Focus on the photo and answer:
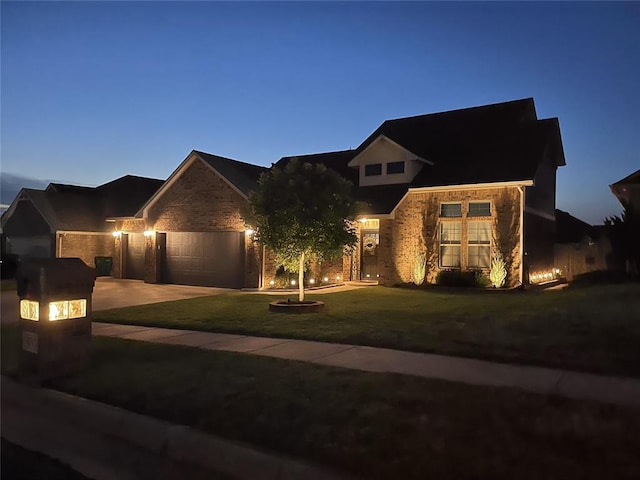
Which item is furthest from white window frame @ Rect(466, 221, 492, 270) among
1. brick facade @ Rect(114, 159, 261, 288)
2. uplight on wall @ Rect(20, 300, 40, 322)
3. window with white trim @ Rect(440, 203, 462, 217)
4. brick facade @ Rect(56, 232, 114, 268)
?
brick facade @ Rect(56, 232, 114, 268)

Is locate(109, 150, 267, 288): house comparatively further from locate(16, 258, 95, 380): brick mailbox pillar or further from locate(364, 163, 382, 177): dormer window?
locate(16, 258, 95, 380): brick mailbox pillar

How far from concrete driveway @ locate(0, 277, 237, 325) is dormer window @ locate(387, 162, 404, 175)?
8.10 m

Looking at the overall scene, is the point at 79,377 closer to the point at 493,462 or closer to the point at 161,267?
the point at 493,462

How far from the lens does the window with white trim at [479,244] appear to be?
757 inches

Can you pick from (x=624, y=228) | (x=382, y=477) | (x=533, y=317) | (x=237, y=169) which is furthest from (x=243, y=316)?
(x=624, y=228)

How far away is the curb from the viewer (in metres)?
4.58

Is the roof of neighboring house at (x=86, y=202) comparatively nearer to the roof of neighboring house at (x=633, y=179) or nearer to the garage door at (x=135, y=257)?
the garage door at (x=135, y=257)

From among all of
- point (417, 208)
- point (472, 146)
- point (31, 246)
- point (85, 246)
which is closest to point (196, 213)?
point (85, 246)

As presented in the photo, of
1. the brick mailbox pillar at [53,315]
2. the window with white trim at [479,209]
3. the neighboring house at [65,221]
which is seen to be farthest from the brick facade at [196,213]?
the brick mailbox pillar at [53,315]

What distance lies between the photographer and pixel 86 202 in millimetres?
28312

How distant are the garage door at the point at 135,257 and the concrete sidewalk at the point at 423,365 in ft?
50.0

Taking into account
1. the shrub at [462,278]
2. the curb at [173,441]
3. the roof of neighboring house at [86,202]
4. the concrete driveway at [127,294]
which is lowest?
the curb at [173,441]

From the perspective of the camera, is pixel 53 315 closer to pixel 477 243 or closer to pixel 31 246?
pixel 477 243

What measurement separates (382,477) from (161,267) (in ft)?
67.9
